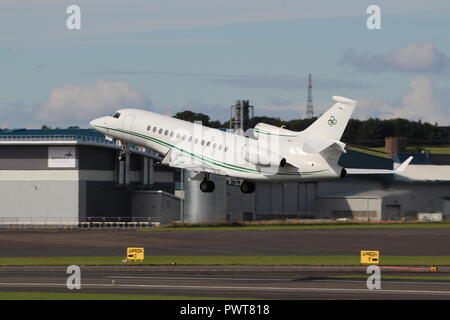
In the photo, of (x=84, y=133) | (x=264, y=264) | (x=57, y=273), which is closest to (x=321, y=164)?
(x=264, y=264)

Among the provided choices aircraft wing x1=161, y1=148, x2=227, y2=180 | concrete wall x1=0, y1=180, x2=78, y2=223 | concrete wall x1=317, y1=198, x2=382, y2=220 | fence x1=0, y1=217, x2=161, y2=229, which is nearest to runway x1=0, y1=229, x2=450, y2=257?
aircraft wing x1=161, y1=148, x2=227, y2=180

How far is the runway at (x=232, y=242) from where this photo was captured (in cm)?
8500

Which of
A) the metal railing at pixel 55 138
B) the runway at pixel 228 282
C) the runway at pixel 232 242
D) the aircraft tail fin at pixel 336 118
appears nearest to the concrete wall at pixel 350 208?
the runway at pixel 232 242

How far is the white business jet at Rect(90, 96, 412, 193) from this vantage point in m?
69.8

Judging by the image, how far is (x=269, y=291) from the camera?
49.9m

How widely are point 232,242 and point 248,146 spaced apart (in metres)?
23.1

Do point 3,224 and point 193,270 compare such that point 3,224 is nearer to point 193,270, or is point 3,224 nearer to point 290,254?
point 290,254

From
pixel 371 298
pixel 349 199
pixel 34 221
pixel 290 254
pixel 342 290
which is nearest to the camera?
pixel 371 298

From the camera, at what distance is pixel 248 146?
73250 millimetres

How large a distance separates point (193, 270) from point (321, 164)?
12183 millimetres

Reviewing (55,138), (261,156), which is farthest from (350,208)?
(261,156)

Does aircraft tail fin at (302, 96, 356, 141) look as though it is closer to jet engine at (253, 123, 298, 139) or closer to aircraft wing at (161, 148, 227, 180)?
jet engine at (253, 123, 298, 139)

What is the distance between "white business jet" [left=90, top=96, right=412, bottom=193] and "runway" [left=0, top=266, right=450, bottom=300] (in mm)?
7887
